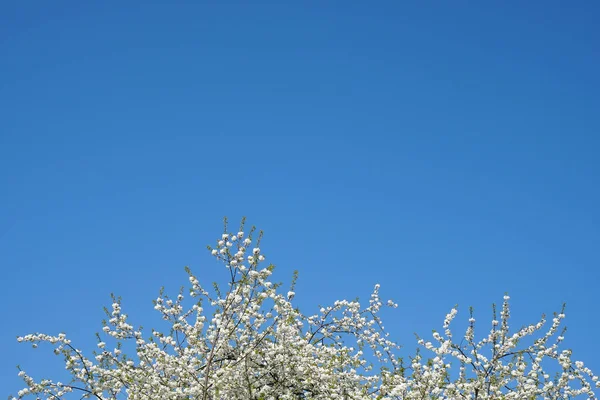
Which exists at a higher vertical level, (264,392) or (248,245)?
(248,245)

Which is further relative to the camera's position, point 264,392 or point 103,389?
point 103,389

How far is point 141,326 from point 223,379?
2.51 meters

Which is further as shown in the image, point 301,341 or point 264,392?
point 301,341

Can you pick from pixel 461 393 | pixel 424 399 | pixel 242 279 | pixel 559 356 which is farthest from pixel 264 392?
pixel 559 356

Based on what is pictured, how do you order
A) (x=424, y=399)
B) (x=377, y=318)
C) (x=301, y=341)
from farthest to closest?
(x=377, y=318)
(x=301, y=341)
(x=424, y=399)

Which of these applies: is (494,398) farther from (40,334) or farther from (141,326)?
(40,334)

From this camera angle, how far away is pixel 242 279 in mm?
11242

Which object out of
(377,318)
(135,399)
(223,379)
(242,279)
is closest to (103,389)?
(135,399)

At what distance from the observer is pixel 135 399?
37.2 feet

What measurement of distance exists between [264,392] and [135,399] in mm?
2197

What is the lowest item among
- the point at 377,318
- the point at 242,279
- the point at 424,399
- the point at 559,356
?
the point at 424,399

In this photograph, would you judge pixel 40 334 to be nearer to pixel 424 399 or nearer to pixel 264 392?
pixel 264 392

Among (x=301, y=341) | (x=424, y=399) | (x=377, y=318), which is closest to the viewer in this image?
(x=424, y=399)

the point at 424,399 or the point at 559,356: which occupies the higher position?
the point at 559,356
